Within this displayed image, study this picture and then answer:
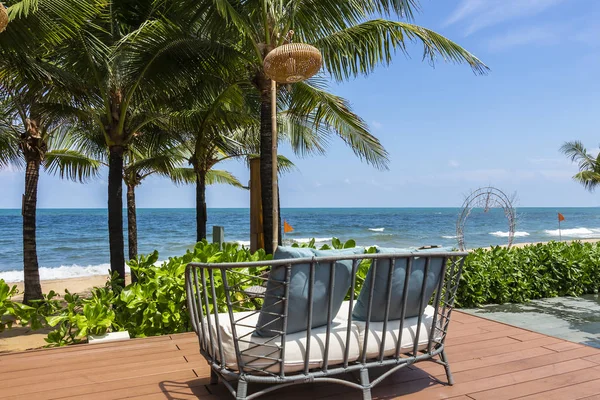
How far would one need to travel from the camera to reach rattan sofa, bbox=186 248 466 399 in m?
1.86

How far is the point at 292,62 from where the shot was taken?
3670 mm

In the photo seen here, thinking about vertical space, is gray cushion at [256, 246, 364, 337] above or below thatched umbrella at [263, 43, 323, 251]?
below

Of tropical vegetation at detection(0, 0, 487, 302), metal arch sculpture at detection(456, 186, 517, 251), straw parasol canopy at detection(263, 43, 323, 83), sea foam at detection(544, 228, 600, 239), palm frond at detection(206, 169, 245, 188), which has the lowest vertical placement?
sea foam at detection(544, 228, 600, 239)

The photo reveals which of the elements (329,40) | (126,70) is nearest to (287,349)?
(126,70)

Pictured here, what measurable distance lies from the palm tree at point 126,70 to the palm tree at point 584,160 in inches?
598

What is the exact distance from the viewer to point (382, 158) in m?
6.04

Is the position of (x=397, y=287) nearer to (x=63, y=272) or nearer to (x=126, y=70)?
(x=126, y=70)

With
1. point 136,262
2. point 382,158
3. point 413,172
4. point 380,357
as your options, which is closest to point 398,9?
point 382,158

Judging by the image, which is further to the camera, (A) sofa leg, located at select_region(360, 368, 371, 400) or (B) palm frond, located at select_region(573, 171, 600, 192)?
(B) palm frond, located at select_region(573, 171, 600, 192)

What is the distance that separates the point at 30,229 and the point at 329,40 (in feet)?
17.2

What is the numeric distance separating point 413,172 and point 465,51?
2418 centimetres

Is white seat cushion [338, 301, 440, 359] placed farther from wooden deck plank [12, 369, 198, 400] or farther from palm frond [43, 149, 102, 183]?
palm frond [43, 149, 102, 183]

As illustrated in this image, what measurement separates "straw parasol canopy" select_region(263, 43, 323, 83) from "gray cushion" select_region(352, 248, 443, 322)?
77.4 inches

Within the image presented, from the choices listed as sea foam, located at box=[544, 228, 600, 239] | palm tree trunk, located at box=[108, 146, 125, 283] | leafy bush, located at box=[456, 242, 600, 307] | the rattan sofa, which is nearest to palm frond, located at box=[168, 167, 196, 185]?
palm tree trunk, located at box=[108, 146, 125, 283]
